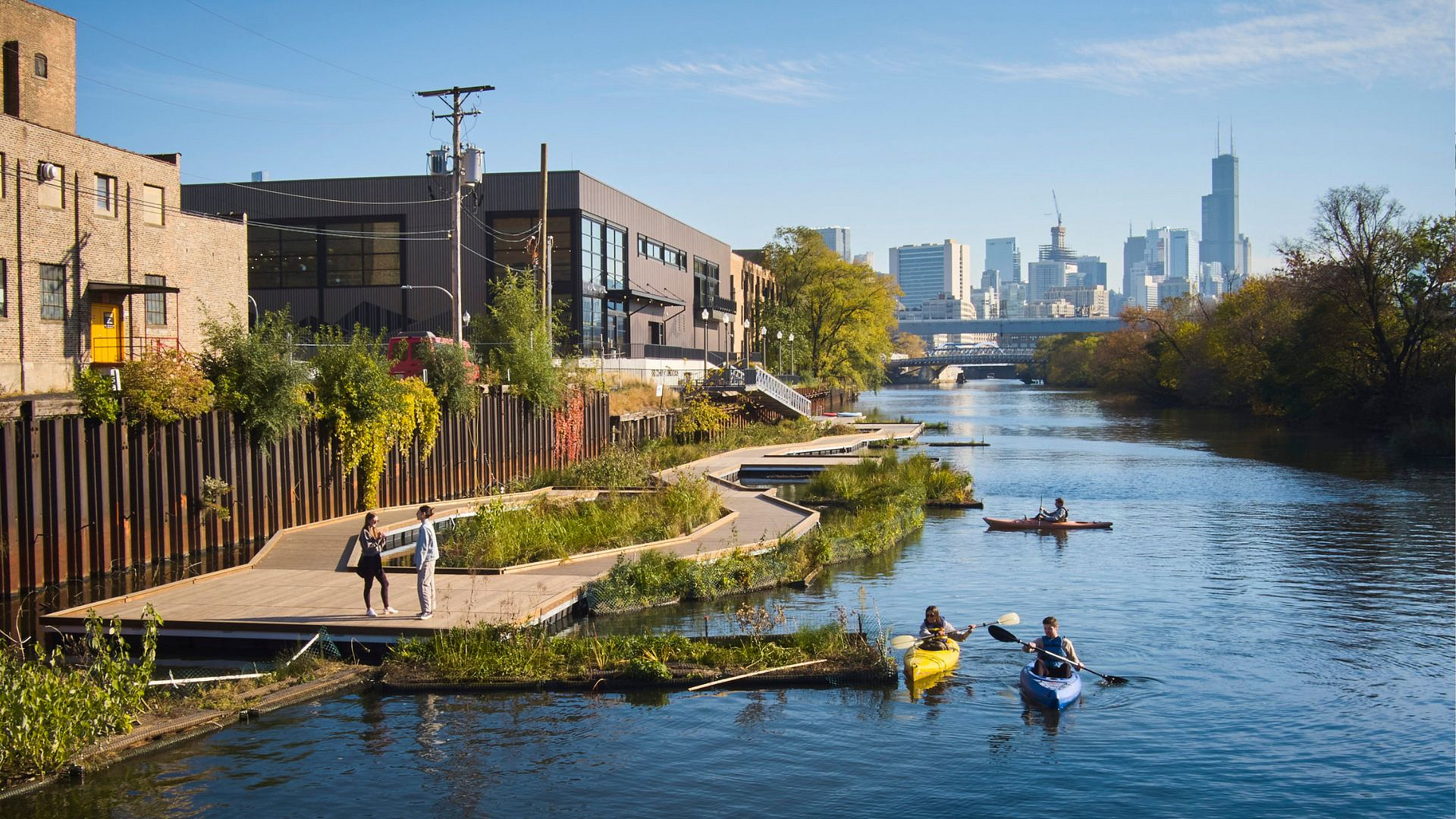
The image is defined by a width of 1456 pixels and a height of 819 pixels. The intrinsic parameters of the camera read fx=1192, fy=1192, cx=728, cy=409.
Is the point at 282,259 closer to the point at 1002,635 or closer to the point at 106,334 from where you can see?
the point at 106,334

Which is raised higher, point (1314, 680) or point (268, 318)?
point (268, 318)

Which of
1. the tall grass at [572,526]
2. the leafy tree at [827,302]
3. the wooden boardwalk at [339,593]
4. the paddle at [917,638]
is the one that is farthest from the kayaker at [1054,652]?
the leafy tree at [827,302]

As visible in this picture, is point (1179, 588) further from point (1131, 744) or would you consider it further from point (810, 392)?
point (810, 392)

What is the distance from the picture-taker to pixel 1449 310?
7331 centimetres

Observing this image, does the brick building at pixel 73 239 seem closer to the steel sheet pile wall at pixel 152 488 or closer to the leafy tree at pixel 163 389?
the steel sheet pile wall at pixel 152 488

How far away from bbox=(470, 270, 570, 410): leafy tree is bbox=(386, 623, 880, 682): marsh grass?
24352 mm

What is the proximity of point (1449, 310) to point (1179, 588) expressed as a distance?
58.6 metres

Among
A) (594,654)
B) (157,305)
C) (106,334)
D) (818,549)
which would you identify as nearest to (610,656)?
(594,654)

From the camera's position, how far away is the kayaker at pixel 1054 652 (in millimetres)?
18641

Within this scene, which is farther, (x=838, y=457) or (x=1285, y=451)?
(x=1285, y=451)

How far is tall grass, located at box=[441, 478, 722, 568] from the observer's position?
2561cm

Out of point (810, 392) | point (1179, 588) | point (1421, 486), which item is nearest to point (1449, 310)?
point (1421, 486)

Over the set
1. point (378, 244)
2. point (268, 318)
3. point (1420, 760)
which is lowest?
point (1420, 760)

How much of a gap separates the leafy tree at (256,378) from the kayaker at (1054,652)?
18.3m
